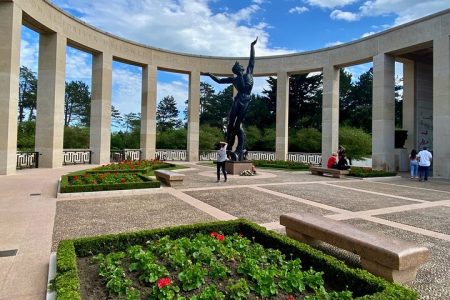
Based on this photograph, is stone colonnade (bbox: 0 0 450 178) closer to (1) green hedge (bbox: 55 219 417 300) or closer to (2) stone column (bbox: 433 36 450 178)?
(2) stone column (bbox: 433 36 450 178)

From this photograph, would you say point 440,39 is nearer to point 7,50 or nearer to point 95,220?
point 95,220

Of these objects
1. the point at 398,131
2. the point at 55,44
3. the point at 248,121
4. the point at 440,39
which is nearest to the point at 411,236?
the point at 440,39

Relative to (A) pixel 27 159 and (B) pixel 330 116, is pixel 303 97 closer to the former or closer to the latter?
(B) pixel 330 116

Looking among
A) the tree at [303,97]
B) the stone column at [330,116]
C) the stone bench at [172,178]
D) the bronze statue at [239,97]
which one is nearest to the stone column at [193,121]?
the bronze statue at [239,97]

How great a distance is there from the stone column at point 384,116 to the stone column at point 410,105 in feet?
7.44

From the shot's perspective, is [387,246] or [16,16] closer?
[387,246]

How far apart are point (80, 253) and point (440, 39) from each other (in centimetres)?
2034

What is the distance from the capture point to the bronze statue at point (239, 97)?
15.8 metres

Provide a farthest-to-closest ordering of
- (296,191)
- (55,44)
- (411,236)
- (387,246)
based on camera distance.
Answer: (55,44) < (296,191) < (411,236) < (387,246)

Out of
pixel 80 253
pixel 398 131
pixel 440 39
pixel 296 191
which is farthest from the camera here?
pixel 398 131

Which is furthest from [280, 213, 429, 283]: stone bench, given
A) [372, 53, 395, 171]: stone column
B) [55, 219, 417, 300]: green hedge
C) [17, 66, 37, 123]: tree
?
[17, 66, 37, 123]: tree

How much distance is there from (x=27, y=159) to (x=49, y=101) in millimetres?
3637

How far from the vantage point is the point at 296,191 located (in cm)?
1102

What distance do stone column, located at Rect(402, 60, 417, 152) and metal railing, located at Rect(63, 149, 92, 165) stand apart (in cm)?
2277
